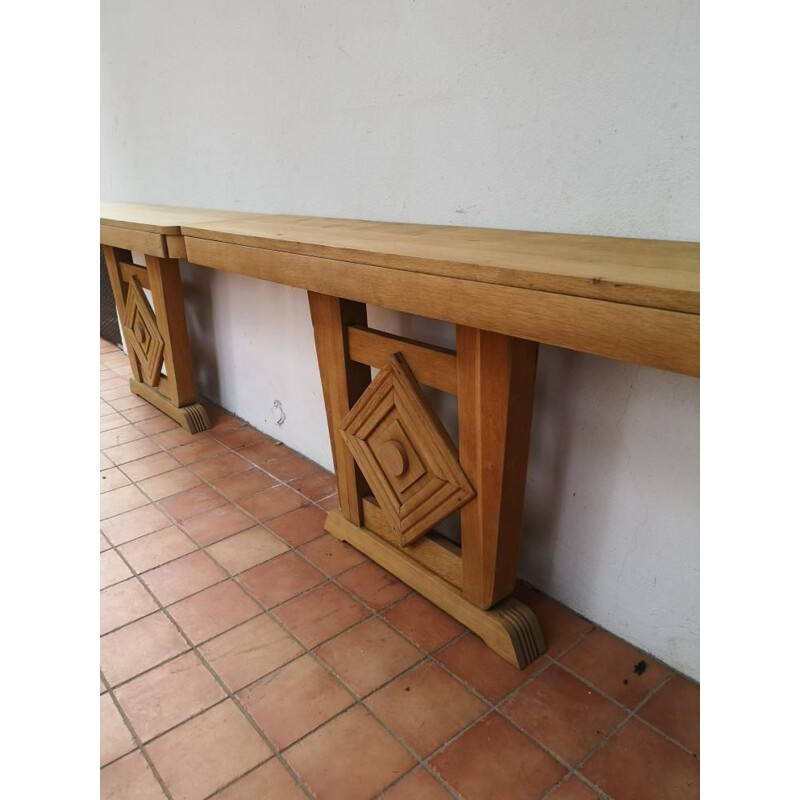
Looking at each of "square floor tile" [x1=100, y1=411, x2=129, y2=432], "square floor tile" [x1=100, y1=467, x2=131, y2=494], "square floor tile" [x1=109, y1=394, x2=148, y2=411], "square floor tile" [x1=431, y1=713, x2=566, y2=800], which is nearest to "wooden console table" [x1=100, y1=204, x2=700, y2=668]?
"square floor tile" [x1=431, y1=713, x2=566, y2=800]

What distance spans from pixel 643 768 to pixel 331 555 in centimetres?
104

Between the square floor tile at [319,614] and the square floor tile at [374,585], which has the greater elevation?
the square floor tile at [374,585]

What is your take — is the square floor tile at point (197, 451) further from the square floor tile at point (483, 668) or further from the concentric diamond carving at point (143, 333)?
the square floor tile at point (483, 668)

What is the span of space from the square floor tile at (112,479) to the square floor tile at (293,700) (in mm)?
1286

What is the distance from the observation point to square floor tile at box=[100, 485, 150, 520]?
7.55ft

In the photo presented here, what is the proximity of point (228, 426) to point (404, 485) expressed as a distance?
5.19 feet

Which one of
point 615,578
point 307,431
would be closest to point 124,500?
point 307,431

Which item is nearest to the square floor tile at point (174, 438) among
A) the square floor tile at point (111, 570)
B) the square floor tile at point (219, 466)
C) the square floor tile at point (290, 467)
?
the square floor tile at point (219, 466)

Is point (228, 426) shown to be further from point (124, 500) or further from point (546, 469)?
point (546, 469)

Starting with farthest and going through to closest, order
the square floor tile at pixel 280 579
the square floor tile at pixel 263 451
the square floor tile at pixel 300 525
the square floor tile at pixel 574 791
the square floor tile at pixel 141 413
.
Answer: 1. the square floor tile at pixel 141 413
2. the square floor tile at pixel 263 451
3. the square floor tile at pixel 300 525
4. the square floor tile at pixel 280 579
5. the square floor tile at pixel 574 791

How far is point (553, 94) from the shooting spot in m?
1.36

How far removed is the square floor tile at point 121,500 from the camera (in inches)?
90.6

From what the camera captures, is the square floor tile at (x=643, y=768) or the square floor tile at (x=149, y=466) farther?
the square floor tile at (x=149, y=466)

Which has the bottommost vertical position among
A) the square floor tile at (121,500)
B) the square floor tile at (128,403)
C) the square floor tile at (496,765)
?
the square floor tile at (496,765)
